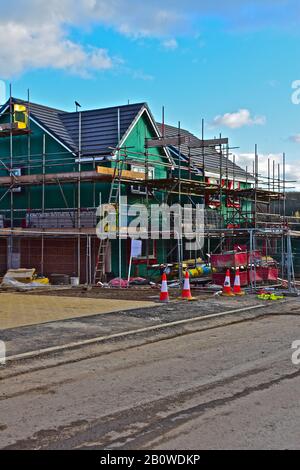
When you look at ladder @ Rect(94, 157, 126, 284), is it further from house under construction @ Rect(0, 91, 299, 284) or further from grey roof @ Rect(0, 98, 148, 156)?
grey roof @ Rect(0, 98, 148, 156)

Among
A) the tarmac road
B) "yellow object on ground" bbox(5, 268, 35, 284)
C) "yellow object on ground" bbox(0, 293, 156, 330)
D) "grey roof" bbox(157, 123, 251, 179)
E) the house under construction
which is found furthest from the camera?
"grey roof" bbox(157, 123, 251, 179)

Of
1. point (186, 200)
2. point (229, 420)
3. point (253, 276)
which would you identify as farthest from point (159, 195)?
point (229, 420)

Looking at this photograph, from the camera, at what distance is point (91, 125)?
2895cm

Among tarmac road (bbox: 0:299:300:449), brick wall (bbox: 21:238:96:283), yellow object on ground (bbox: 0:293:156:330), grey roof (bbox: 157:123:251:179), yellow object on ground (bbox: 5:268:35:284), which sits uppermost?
grey roof (bbox: 157:123:251:179)

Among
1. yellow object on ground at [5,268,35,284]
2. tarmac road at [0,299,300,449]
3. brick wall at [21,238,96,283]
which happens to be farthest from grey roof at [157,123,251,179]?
tarmac road at [0,299,300,449]

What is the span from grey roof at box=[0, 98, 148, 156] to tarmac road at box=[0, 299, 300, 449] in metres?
17.6

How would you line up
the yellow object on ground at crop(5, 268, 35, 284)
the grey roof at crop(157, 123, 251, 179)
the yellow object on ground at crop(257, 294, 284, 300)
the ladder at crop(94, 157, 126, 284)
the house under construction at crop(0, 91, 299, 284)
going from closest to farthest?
the yellow object on ground at crop(257, 294, 284, 300), the yellow object on ground at crop(5, 268, 35, 284), the ladder at crop(94, 157, 126, 284), the house under construction at crop(0, 91, 299, 284), the grey roof at crop(157, 123, 251, 179)

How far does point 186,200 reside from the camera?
97.9ft

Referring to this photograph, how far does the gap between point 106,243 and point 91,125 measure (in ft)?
23.4

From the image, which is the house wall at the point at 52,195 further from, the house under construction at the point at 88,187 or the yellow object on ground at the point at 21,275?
the yellow object on ground at the point at 21,275

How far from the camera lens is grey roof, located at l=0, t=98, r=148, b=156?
89.8ft

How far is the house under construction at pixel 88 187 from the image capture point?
82.8 ft

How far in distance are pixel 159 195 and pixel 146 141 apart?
104 inches

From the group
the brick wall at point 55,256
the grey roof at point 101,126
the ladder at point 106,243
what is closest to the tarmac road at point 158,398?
the ladder at point 106,243
